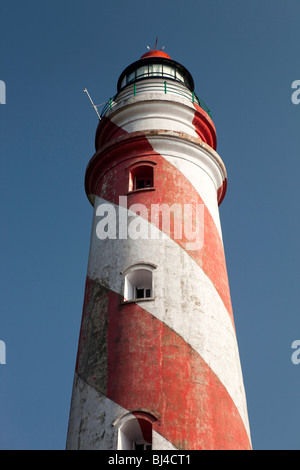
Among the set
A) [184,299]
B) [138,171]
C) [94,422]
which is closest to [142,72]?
[138,171]

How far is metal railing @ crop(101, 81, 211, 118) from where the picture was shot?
53.5ft

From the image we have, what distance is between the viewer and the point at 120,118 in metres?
15.6

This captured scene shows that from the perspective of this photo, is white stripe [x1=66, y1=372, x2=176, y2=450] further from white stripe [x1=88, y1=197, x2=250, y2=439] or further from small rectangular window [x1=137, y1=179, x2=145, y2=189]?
small rectangular window [x1=137, y1=179, x2=145, y2=189]

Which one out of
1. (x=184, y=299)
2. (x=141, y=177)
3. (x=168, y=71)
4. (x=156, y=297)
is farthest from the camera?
(x=168, y=71)

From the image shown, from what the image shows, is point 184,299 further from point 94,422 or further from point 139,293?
point 94,422

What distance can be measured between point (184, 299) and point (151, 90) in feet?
23.2

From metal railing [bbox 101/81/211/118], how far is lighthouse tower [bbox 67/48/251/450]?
0.52 meters

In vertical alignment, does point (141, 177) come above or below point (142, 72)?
below

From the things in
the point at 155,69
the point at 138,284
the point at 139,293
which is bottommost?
the point at 139,293

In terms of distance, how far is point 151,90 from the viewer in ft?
53.4
